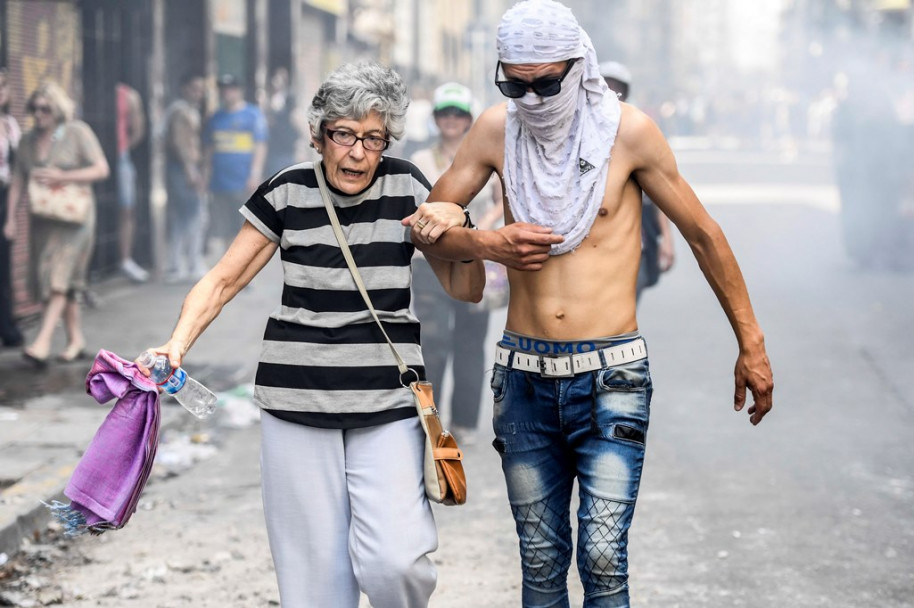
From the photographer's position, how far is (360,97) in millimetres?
3340

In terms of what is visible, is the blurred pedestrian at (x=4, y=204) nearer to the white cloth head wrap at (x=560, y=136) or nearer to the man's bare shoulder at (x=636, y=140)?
the white cloth head wrap at (x=560, y=136)

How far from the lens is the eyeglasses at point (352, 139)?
3377mm

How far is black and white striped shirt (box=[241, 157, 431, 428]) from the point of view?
11.1 ft

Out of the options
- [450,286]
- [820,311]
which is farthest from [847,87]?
[450,286]

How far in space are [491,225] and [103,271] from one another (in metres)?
7.72

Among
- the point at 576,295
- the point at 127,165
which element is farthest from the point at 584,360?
the point at 127,165

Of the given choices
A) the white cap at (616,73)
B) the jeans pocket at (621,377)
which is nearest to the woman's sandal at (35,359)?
the white cap at (616,73)

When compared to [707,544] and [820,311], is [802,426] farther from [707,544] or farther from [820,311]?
[820,311]

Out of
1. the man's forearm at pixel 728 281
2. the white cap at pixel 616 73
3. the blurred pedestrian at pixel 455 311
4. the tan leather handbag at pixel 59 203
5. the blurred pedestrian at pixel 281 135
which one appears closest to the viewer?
the man's forearm at pixel 728 281

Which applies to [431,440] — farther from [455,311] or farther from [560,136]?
[455,311]

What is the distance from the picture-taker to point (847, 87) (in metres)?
15.5

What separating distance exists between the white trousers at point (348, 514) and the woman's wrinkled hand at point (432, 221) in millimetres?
478

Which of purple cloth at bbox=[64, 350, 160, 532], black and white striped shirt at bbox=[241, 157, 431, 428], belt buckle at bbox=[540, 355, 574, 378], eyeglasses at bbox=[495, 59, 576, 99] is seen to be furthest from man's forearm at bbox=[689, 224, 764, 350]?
purple cloth at bbox=[64, 350, 160, 532]

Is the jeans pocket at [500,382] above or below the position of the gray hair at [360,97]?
below
